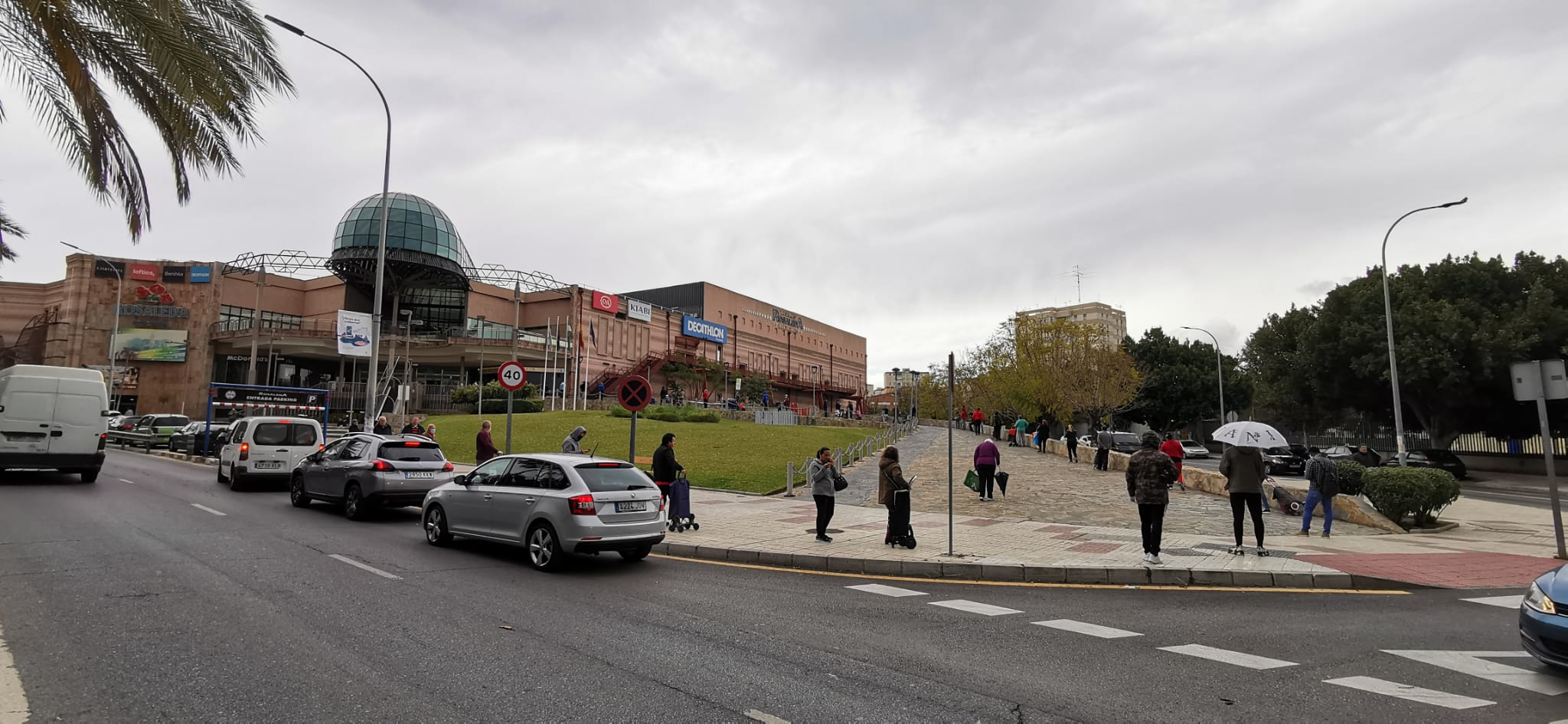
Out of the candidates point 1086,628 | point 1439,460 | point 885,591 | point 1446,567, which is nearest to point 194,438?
point 885,591

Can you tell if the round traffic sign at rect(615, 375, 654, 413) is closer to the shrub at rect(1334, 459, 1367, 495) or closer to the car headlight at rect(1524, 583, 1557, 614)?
the car headlight at rect(1524, 583, 1557, 614)

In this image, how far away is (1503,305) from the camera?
3156 cm

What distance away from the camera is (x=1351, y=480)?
45.7ft

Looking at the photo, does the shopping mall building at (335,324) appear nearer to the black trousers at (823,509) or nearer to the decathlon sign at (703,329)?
the decathlon sign at (703,329)

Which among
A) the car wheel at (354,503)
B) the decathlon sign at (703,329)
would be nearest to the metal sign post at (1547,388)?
the car wheel at (354,503)

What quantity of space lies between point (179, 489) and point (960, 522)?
1686 cm

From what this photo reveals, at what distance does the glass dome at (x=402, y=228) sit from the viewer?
205 feet

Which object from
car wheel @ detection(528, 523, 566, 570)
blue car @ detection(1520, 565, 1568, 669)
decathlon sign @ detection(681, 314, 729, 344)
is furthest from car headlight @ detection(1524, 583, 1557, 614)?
decathlon sign @ detection(681, 314, 729, 344)

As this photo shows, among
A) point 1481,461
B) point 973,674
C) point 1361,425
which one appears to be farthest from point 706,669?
point 1361,425

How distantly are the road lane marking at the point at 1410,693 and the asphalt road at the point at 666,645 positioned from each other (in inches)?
1.7

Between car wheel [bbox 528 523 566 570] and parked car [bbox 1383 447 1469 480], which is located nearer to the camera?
car wheel [bbox 528 523 566 570]

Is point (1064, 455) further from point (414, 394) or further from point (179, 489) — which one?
point (414, 394)

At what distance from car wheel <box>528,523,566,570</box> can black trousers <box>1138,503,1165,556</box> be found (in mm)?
7237

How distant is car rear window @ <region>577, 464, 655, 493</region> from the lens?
8992 mm
